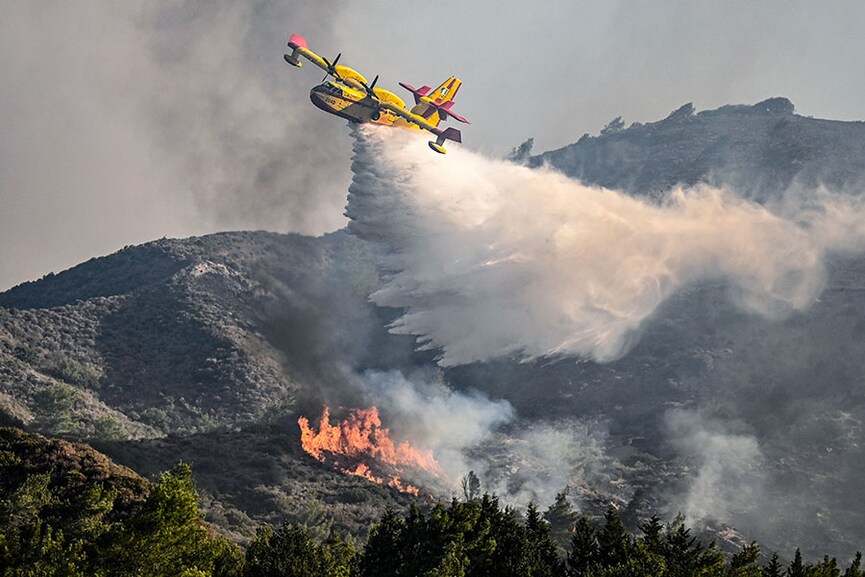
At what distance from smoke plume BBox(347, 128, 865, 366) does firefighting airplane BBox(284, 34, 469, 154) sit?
2761 mm

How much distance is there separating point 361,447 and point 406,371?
42.2 m

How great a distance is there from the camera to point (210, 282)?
149 meters

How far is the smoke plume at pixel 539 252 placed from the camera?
254ft

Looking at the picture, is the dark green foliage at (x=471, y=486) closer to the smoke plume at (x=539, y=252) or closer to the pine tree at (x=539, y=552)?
the smoke plume at (x=539, y=252)

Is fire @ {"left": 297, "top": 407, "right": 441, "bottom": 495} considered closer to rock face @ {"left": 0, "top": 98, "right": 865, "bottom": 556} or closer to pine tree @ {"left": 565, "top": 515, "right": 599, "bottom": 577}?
rock face @ {"left": 0, "top": 98, "right": 865, "bottom": 556}

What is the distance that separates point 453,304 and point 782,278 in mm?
63469

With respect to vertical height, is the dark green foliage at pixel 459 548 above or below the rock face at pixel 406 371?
below

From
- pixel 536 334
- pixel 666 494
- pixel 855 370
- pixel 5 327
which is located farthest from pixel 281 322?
pixel 855 370

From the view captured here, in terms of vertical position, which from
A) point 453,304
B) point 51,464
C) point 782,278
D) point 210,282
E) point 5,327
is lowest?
point 51,464

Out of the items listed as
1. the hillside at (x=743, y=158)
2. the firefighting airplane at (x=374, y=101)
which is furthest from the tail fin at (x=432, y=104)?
the hillside at (x=743, y=158)

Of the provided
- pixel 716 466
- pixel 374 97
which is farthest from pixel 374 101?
pixel 716 466

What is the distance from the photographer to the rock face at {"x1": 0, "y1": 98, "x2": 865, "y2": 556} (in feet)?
251

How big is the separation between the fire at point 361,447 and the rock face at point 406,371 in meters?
2.66

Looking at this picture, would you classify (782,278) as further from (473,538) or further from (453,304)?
(473,538)
